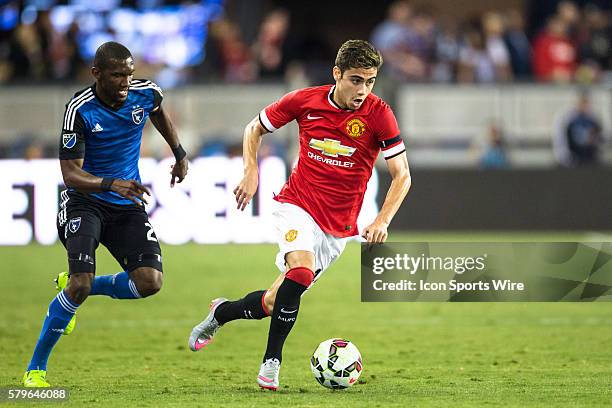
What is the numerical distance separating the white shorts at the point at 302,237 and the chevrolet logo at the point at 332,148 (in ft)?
1.30

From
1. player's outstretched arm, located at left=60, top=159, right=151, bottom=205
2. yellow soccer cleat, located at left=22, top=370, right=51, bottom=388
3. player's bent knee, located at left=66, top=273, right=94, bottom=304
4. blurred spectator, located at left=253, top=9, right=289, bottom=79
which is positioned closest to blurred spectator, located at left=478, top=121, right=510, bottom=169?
blurred spectator, located at left=253, top=9, right=289, bottom=79

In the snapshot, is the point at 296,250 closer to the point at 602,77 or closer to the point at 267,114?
the point at 267,114

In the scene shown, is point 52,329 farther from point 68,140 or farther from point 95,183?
point 68,140

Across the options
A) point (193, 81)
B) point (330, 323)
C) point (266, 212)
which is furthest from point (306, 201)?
point (193, 81)

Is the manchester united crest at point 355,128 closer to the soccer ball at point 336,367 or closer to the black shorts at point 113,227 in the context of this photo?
the soccer ball at point 336,367

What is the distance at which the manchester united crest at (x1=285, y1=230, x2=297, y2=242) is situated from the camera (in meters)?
7.41

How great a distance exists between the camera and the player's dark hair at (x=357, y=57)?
7191 mm

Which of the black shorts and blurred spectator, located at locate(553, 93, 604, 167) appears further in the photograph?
blurred spectator, located at locate(553, 93, 604, 167)

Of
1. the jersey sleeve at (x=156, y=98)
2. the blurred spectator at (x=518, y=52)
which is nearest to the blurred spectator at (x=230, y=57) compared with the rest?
the blurred spectator at (x=518, y=52)

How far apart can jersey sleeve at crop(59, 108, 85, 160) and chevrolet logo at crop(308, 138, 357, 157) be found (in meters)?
1.45

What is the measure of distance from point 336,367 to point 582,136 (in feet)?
39.3

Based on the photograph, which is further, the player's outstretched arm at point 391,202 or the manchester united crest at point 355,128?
the manchester united crest at point 355,128

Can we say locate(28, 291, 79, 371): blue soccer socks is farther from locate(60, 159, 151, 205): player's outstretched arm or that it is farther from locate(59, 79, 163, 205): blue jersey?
locate(59, 79, 163, 205): blue jersey

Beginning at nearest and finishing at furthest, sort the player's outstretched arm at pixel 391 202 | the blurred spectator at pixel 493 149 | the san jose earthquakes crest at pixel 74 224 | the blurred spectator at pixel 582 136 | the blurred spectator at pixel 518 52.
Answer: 1. the player's outstretched arm at pixel 391 202
2. the san jose earthquakes crest at pixel 74 224
3. the blurred spectator at pixel 582 136
4. the blurred spectator at pixel 493 149
5. the blurred spectator at pixel 518 52
